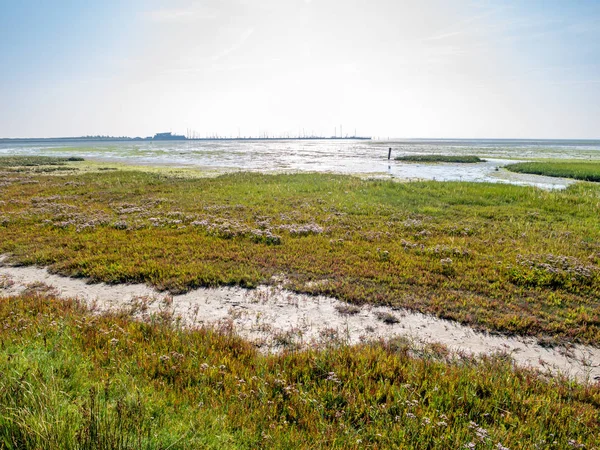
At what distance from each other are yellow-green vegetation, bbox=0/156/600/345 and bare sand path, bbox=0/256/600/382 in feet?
1.58

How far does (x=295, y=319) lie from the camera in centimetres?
834

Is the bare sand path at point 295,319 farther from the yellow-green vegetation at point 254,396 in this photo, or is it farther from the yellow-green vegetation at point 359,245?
the yellow-green vegetation at point 254,396

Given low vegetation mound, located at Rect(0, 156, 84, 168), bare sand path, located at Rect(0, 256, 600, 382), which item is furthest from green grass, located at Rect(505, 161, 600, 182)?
low vegetation mound, located at Rect(0, 156, 84, 168)

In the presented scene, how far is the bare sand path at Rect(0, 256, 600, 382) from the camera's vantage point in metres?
7.02

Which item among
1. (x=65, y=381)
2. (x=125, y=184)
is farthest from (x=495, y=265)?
(x=125, y=184)

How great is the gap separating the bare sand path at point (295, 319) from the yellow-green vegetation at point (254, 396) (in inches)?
28.8

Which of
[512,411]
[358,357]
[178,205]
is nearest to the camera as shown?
[512,411]

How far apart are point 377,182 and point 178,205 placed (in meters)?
19.4

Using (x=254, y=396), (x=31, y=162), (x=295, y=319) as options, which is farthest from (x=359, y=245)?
(x=31, y=162)

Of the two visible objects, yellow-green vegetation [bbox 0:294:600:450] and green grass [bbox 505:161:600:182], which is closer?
yellow-green vegetation [bbox 0:294:600:450]

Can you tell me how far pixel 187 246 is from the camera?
13617mm

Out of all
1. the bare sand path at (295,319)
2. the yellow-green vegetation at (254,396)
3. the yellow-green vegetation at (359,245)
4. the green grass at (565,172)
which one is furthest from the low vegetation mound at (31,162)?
the green grass at (565,172)

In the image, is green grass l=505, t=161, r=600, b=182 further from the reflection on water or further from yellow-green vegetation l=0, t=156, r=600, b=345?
yellow-green vegetation l=0, t=156, r=600, b=345

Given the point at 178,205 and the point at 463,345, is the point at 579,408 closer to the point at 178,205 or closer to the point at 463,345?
the point at 463,345
